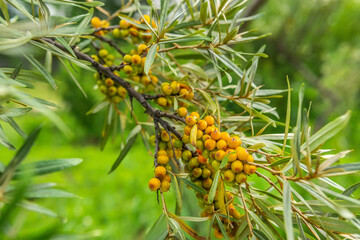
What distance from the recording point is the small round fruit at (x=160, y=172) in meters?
0.32

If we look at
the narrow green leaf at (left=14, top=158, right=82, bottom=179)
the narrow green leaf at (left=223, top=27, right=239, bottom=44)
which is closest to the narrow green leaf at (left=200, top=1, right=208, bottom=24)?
the narrow green leaf at (left=223, top=27, right=239, bottom=44)

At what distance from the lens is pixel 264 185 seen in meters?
0.95

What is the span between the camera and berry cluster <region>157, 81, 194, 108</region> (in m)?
0.37

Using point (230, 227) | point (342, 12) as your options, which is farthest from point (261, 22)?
point (230, 227)

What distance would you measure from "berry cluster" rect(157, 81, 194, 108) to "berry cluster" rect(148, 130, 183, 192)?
45mm

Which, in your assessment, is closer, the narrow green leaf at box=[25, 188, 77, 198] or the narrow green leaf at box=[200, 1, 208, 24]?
the narrow green leaf at box=[25, 188, 77, 198]

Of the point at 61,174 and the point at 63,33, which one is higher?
the point at 63,33

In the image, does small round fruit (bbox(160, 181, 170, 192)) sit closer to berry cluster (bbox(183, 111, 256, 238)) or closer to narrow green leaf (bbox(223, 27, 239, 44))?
berry cluster (bbox(183, 111, 256, 238))

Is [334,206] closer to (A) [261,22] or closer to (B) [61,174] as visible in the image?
(B) [61,174]

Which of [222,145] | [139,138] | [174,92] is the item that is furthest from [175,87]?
[139,138]

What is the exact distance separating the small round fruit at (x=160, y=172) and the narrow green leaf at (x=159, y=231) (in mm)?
44

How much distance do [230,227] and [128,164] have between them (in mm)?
1847

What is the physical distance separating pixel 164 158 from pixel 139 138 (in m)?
2.19

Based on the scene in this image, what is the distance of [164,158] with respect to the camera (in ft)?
1.12
